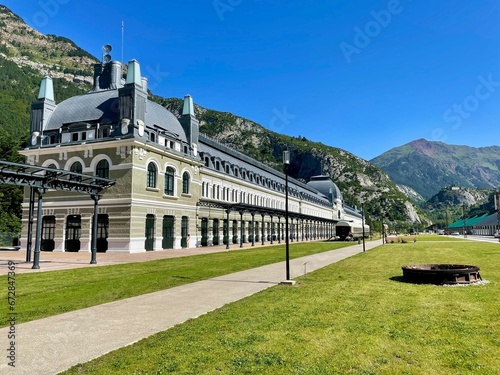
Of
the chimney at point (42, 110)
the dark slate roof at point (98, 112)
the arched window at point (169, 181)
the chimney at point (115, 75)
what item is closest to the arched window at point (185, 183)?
the arched window at point (169, 181)

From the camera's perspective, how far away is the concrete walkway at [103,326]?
20.1ft

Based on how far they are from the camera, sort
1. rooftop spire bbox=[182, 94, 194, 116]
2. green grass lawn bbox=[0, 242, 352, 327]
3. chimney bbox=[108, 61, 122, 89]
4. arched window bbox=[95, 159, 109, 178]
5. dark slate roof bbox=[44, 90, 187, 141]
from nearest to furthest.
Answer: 1. green grass lawn bbox=[0, 242, 352, 327]
2. arched window bbox=[95, 159, 109, 178]
3. dark slate roof bbox=[44, 90, 187, 141]
4. chimney bbox=[108, 61, 122, 89]
5. rooftop spire bbox=[182, 94, 194, 116]

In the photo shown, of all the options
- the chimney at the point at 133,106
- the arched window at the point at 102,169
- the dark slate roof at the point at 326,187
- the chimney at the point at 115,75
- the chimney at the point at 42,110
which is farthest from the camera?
the dark slate roof at the point at 326,187

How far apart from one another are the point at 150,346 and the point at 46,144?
133 ft

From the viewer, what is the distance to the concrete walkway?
20.1 ft

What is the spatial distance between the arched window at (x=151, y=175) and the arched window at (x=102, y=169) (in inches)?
166

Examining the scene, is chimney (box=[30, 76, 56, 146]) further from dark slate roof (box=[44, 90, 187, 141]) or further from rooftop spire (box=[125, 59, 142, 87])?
rooftop spire (box=[125, 59, 142, 87])

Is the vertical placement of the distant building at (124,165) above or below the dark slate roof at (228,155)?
below

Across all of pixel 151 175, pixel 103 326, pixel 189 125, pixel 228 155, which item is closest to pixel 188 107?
pixel 189 125

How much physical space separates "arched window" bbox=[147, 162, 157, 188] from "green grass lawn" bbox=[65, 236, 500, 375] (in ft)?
94.9

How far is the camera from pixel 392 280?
15.1 meters

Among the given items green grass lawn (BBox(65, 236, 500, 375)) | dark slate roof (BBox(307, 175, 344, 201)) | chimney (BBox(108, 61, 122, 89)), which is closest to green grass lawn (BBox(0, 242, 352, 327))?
green grass lawn (BBox(65, 236, 500, 375))

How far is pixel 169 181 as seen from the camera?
135ft

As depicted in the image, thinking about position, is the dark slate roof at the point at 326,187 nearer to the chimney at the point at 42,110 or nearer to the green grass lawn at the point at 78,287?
the chimney at the point at 42,110
